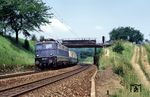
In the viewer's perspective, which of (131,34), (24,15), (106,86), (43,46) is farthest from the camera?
(131,34)

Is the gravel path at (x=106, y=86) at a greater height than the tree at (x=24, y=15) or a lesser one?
lesser

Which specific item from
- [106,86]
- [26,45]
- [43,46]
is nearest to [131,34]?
[26,45]

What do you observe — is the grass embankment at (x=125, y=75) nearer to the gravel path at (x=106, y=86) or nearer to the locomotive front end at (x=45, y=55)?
the gravel path at (x=106, y=86)

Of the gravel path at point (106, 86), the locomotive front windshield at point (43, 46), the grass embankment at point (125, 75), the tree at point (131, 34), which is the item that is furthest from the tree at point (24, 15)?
the tree at point (131, 34)

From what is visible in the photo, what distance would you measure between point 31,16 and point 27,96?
57.9 metres

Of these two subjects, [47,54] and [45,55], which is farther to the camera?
[47,54]

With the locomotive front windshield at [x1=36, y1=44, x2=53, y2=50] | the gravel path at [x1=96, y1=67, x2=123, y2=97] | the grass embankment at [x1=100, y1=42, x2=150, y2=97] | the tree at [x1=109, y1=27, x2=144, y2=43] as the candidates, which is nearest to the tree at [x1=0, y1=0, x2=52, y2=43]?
the grass embankment at [x1=100, y1=42, x2=150, y2=97]

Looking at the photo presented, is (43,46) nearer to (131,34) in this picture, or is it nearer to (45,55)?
(45,55)

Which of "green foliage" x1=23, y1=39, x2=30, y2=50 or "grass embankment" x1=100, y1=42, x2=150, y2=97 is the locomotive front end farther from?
"green foliage" x1=23, y1=39, x2=30, y2=50

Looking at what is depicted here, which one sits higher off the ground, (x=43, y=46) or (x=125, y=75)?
(x=43, y=46)

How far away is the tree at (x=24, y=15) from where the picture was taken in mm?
72750

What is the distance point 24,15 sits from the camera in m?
74.7

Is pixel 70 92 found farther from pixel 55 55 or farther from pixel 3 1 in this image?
pixel 3 1

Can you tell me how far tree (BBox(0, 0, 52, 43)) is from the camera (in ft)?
239
